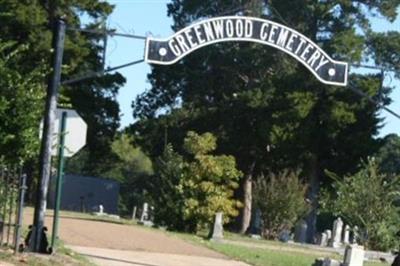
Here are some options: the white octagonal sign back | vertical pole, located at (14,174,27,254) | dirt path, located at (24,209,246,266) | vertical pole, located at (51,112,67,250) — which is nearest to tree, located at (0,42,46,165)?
dirt path, located at (24,209,246,266)

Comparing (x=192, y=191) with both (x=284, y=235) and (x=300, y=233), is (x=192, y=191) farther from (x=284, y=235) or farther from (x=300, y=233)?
(x=300, y=233)

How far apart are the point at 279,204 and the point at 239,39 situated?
1919 cm

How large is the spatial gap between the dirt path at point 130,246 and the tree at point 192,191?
5.13m

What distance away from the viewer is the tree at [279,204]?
3575 cm

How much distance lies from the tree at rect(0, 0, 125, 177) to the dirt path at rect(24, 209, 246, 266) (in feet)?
48.5

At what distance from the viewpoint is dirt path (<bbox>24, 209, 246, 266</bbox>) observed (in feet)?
61.2

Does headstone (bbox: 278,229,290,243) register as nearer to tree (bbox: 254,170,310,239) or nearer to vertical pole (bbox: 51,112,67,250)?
tree (bbox: 254,170,310,239)

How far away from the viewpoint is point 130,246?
21.1 meters

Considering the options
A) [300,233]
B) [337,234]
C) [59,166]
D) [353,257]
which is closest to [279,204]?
[337,234]

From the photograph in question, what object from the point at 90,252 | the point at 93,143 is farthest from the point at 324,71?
the point at 93,143

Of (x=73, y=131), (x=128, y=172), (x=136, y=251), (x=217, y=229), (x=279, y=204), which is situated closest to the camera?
(x=73, y=131)

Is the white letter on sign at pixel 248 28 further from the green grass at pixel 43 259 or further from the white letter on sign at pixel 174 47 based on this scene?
the green grass at pixel 43 259

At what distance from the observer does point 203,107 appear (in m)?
55.0

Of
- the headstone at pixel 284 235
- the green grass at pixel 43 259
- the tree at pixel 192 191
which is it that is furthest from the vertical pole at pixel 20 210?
the headstone at pixel 284 235
